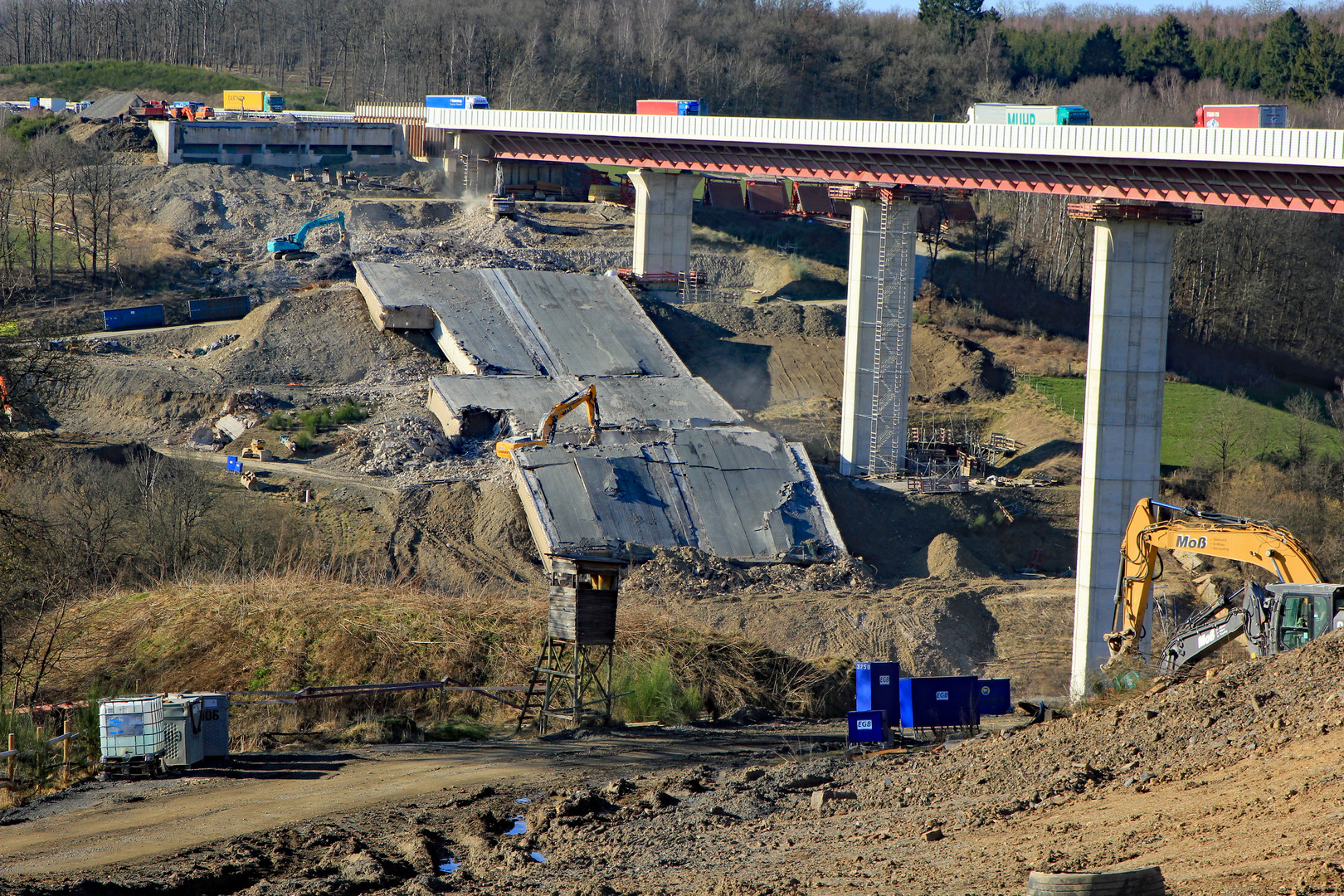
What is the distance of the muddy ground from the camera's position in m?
14.3

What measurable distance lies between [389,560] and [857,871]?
1166 inches

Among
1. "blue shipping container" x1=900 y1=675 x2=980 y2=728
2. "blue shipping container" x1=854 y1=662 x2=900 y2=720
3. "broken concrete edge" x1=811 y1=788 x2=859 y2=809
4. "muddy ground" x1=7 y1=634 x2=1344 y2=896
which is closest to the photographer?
"muddy ground" x1=7 y1=634 x2=1344 y2=896

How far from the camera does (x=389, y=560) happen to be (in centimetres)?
4225

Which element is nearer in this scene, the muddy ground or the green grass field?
the muddy ground

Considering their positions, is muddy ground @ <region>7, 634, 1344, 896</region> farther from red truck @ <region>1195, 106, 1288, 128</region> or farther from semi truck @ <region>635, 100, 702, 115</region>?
semi truck @ <region>635, 100, 702, 115</region>

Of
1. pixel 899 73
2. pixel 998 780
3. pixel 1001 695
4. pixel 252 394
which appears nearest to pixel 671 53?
pixel 899 73

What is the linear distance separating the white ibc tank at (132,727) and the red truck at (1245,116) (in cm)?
3547

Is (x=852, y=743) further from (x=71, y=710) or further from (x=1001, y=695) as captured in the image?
(x=71, y=710)

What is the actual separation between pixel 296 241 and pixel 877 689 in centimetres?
4856

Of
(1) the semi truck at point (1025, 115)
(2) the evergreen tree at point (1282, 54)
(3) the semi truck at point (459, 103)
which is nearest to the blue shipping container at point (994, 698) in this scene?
(1) the semi truck at point (1025, 115)

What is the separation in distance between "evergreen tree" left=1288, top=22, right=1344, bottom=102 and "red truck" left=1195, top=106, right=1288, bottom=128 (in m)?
75.5

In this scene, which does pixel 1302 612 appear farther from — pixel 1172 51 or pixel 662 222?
pixel 1172 51

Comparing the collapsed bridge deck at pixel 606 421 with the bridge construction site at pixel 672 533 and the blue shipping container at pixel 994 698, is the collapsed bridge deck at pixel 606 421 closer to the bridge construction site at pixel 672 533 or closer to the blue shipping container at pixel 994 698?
the bridge construction site at pixel 672 533

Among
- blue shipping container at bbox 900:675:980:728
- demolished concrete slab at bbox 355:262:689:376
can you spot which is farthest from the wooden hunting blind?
demolished concrete slab at bbox 355:262:689:376
